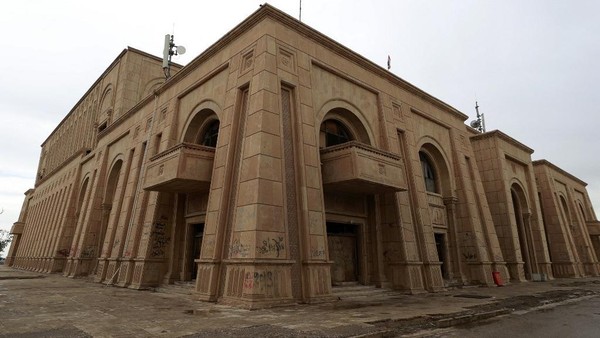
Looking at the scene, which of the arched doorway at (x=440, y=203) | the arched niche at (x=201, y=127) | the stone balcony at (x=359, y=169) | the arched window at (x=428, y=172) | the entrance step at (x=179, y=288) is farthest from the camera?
the arched window at (x=428, y=172)

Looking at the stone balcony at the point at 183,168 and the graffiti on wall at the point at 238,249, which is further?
the stone balcony at the point at 183,168

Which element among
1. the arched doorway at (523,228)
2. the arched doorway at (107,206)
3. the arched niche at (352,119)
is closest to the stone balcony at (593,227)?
the arched doorway at (523,228)

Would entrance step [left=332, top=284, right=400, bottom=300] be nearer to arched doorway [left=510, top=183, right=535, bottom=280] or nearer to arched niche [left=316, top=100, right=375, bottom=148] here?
arched niche [left=316, top=100, right=375, bottom=148]

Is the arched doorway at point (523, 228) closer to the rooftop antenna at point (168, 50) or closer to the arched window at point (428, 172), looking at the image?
the arched window at point (428, 172)

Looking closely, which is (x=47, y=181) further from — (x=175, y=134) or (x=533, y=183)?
(x=533, y=183)

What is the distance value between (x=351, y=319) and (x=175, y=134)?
12.9 metres

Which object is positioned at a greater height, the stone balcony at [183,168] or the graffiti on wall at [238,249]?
the stone balcony at [183,168]

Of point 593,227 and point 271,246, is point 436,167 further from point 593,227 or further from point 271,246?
point 593,227

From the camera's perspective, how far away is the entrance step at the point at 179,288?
45.1ft

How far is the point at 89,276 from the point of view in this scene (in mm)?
22531

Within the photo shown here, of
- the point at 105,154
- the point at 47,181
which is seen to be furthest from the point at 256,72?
the point at 47,181

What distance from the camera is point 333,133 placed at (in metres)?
15.7

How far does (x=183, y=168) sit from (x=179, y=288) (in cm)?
493

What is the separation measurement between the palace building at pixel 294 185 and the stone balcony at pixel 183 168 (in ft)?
0.25
